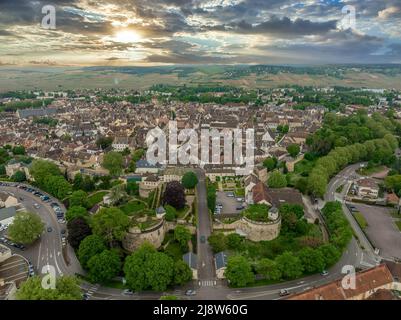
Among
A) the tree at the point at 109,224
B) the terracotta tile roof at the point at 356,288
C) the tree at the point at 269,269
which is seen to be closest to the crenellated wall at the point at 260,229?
the tree at the point at 269,269

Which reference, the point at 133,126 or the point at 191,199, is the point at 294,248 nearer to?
the point at 191,199

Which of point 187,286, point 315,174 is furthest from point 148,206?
point 315,174

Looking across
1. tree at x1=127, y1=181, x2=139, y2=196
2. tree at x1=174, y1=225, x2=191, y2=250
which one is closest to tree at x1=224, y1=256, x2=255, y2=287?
tree at x1=174, y1=225, x2=191, y2=250

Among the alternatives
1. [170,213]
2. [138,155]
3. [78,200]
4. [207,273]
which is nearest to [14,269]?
[78,200]

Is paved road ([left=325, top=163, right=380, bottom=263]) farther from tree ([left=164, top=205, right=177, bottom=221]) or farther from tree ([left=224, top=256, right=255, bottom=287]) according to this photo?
tree ([left=164, top=205, right=177, bottom=221])

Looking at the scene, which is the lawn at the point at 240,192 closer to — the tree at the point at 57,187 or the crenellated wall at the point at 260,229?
the crenellated wall at the point at 260,229
